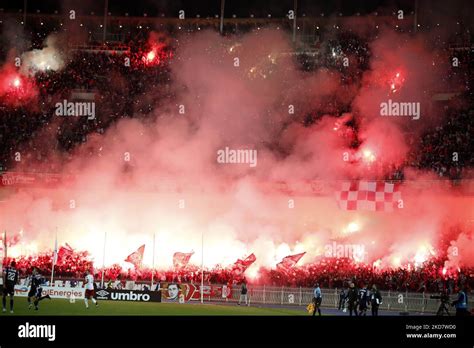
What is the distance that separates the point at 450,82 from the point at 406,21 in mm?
4878

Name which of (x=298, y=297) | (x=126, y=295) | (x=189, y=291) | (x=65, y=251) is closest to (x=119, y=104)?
→ (x=65, y=251)

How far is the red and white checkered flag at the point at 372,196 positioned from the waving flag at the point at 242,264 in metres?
4.77

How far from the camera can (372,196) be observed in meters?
30.3

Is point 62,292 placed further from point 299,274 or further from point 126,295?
point 299,274

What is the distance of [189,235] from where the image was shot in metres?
32.9

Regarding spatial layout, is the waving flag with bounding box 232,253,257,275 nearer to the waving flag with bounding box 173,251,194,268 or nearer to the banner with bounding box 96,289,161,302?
the waving flag with bounding box 173,251,194,268

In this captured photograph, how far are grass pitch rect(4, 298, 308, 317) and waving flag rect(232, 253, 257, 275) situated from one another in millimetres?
2934

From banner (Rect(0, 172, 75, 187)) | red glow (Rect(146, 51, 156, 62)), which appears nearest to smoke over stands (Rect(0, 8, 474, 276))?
banner (Rect(0, 172, 75, 187))

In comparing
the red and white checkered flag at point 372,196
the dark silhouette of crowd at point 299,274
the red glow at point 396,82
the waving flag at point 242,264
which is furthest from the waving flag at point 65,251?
the red glow at point 396,82

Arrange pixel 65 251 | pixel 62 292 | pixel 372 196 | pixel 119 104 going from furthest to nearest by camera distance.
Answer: pixel 119 104, pixel 372 196, pixel 65 251, pixel 62 292

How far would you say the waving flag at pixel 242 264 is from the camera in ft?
95.9

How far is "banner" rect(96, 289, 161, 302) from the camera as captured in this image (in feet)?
84.5

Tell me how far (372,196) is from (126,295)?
11672mm
